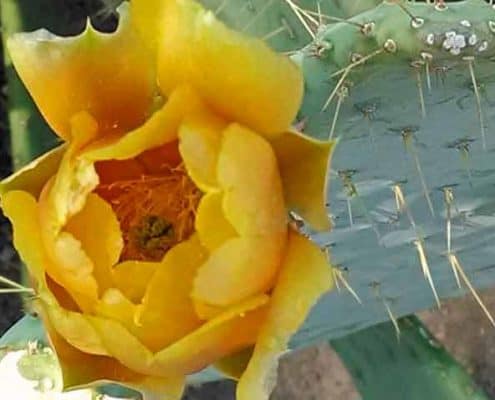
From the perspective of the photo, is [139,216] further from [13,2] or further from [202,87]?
[13,2]

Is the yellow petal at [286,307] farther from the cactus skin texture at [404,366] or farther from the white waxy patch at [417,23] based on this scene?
the cactus skin texture at [404,366]

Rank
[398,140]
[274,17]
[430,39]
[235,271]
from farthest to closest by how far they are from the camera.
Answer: [274,17] → [398,140] → [430,39] → [235,271]

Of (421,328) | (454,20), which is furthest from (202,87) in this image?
(421,328)

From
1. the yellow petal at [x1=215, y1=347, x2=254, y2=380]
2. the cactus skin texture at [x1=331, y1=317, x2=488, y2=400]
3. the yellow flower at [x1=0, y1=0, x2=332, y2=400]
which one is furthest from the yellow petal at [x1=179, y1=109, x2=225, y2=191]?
the cactus skin texture at [x1=331, y1=317, x2=488, y2=400]

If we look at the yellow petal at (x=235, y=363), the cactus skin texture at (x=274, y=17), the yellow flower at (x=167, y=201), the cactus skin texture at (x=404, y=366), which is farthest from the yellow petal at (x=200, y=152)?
the cactus skin texture at (x=404, y=366)

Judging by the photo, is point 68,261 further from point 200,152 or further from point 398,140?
point 398,140

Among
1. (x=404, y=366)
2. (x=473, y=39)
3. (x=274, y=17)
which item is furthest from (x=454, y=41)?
(x=404, y=366)
